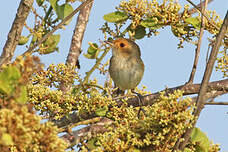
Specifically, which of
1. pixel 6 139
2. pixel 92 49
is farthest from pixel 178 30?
pixel 6 139

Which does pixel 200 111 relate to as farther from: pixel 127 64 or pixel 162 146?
pixel 127 64

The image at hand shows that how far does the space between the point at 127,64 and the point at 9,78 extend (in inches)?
144

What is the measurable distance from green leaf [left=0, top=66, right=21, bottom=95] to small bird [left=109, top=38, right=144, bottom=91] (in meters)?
3.50

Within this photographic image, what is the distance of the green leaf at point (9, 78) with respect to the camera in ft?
4.62

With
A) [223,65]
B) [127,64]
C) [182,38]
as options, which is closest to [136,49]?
[127,64]

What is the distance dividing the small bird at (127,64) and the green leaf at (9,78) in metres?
3.50

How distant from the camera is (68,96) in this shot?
283cm

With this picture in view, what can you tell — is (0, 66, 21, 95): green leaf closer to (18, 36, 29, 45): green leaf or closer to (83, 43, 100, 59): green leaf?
(18, 36, 29, 45): green leaf

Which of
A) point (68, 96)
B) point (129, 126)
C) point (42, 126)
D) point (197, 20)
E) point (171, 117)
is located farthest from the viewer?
point (197, 20)

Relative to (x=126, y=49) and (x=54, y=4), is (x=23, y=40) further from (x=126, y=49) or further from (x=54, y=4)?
(x=126, y=49)

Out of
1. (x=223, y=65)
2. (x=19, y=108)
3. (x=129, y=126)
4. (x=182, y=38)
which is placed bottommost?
(x=129, y=126)

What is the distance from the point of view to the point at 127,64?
5.04 meters

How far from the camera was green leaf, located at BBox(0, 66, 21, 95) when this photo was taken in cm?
141

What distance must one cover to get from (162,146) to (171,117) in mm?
177
